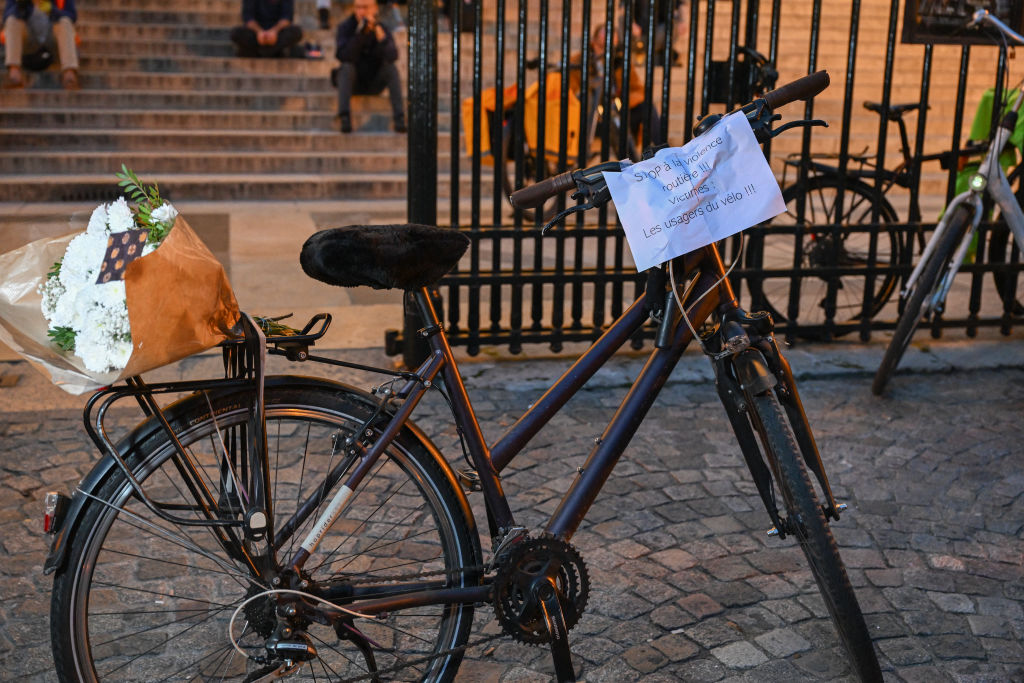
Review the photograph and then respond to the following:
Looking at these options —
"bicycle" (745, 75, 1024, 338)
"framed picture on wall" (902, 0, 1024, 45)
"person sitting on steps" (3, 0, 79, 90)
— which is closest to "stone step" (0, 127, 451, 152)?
"person sitting on steps" (3, 0, 79, 90)

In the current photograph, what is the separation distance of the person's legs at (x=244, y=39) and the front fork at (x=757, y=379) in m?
10.9

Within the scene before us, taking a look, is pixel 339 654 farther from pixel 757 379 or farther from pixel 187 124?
pixel 187 124

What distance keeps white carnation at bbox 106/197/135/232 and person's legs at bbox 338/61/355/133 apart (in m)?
9.48

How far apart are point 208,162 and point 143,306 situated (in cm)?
905

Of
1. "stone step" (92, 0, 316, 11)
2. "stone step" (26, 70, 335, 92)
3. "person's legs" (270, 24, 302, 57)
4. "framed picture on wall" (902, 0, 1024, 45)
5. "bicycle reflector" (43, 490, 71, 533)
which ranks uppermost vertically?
"stone step" (92, 0, 316, 11)

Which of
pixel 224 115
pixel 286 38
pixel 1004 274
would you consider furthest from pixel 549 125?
pixel 286 38

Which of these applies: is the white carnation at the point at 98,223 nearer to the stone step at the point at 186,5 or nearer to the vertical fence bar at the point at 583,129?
the vertical fence bar at the point at 583,129

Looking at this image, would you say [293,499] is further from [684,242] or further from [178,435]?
[684,242]

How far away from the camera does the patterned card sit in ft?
7.09

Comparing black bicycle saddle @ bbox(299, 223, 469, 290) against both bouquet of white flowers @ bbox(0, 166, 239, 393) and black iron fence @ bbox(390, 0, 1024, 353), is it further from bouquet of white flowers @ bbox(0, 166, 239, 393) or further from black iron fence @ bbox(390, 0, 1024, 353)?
black iron fence @ bbox(390, 0, 1024, 353)

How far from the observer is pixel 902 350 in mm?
4914

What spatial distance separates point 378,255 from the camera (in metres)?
2.43

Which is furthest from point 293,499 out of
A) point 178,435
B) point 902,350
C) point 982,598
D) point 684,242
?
point 902,350

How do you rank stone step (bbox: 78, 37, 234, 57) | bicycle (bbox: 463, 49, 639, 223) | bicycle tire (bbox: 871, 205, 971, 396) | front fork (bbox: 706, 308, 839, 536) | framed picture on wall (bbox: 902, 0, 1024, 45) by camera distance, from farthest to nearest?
stone step (bbox: 78, 37, 234, 57) < framed picture on wall (bbox: 902, 0, 1024, 45) < bicycle (bbox: 463, 49, 639, 223) < bicycle tire (bbox: 871, 205, 971, 396) < front fork (bbox: 706, 308, 839, 536)
